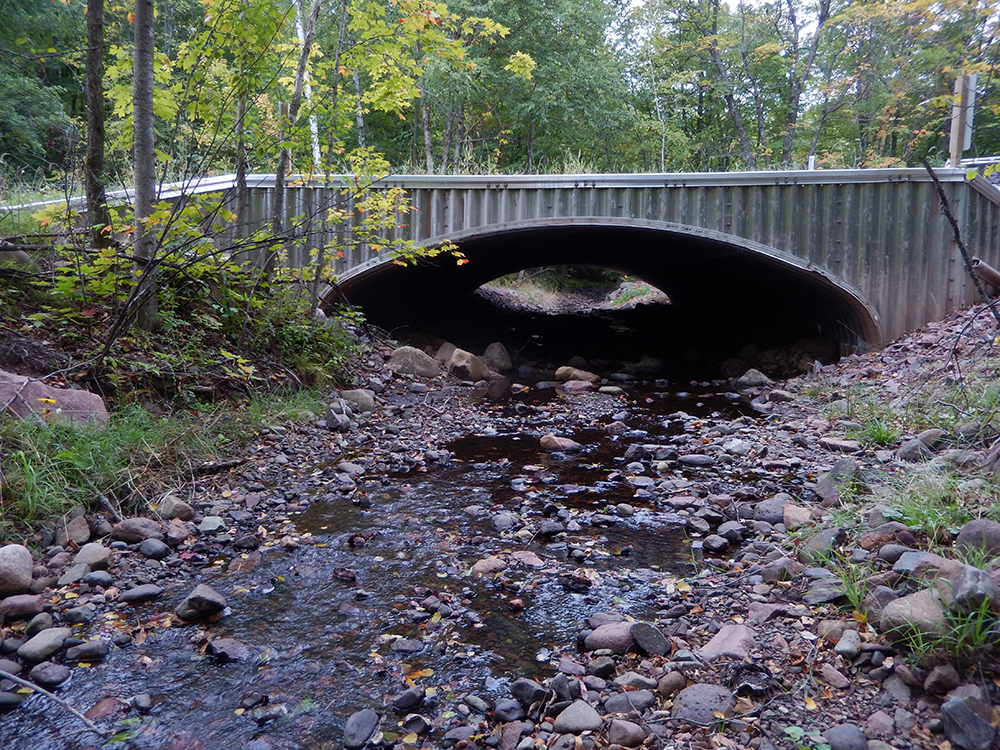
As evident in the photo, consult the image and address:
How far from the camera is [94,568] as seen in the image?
139 inches

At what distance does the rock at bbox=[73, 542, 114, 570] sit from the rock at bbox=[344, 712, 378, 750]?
202 centimetres

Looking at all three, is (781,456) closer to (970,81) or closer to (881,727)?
(881,727)

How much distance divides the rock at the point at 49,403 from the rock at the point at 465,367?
23.3 feet

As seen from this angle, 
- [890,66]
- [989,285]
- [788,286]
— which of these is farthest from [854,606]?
[890,66]

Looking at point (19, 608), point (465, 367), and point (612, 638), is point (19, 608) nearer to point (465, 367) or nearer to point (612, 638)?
point (612, 638)

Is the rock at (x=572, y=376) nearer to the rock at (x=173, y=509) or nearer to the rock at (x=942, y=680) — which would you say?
the rock at (x=173, y=509)

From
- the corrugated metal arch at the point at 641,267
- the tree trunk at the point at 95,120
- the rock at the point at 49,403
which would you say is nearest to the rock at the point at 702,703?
the rock at the point at 49,403

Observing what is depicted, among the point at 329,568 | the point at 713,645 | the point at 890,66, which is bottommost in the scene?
the point at 329,568

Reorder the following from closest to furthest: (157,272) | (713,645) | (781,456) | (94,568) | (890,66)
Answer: (713,645) → (94,568) → (157,272) → (781,456) → (890,66)

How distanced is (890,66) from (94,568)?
2280 centimetres

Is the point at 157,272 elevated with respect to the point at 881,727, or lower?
elevated

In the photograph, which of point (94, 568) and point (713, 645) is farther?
point (94, 568)

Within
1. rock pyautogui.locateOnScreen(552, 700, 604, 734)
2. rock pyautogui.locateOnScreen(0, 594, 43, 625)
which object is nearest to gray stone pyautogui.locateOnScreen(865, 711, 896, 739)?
rock pyautogui.locateOnScreen(552, 700, 604, 734)

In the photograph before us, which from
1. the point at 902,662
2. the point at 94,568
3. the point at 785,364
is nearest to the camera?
the point at 902,662
